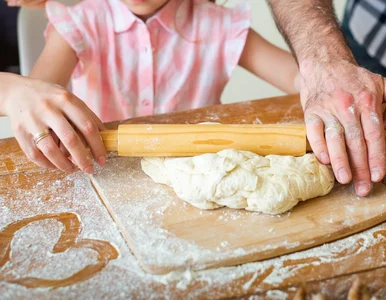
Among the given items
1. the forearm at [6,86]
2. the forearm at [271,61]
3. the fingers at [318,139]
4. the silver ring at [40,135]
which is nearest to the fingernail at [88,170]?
the silver ring at [40,135]

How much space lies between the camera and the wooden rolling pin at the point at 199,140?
1.04 metres

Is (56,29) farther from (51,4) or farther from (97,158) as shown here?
(97,158)

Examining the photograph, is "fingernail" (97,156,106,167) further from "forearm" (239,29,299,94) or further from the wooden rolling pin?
"forearm" (239,29,299,94)

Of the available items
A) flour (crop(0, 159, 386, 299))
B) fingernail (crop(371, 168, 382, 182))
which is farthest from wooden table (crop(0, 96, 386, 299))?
fingernail (crop(371, 168, 382, 182))

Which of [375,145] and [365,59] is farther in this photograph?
[365,59]

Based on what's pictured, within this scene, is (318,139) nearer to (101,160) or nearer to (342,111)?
(342,111)

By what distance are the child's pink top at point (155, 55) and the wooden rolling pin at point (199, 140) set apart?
54 centimetres

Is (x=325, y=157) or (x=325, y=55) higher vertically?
(x=325, y=55)

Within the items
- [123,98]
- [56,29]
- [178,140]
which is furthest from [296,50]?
[56,29]

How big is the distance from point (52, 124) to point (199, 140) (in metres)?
0.31

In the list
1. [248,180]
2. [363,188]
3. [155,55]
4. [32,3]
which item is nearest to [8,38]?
[32,3]

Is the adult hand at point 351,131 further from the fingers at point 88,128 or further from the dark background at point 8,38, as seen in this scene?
the dark background at point 8,38

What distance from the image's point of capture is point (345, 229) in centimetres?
94

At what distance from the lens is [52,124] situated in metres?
0.96
